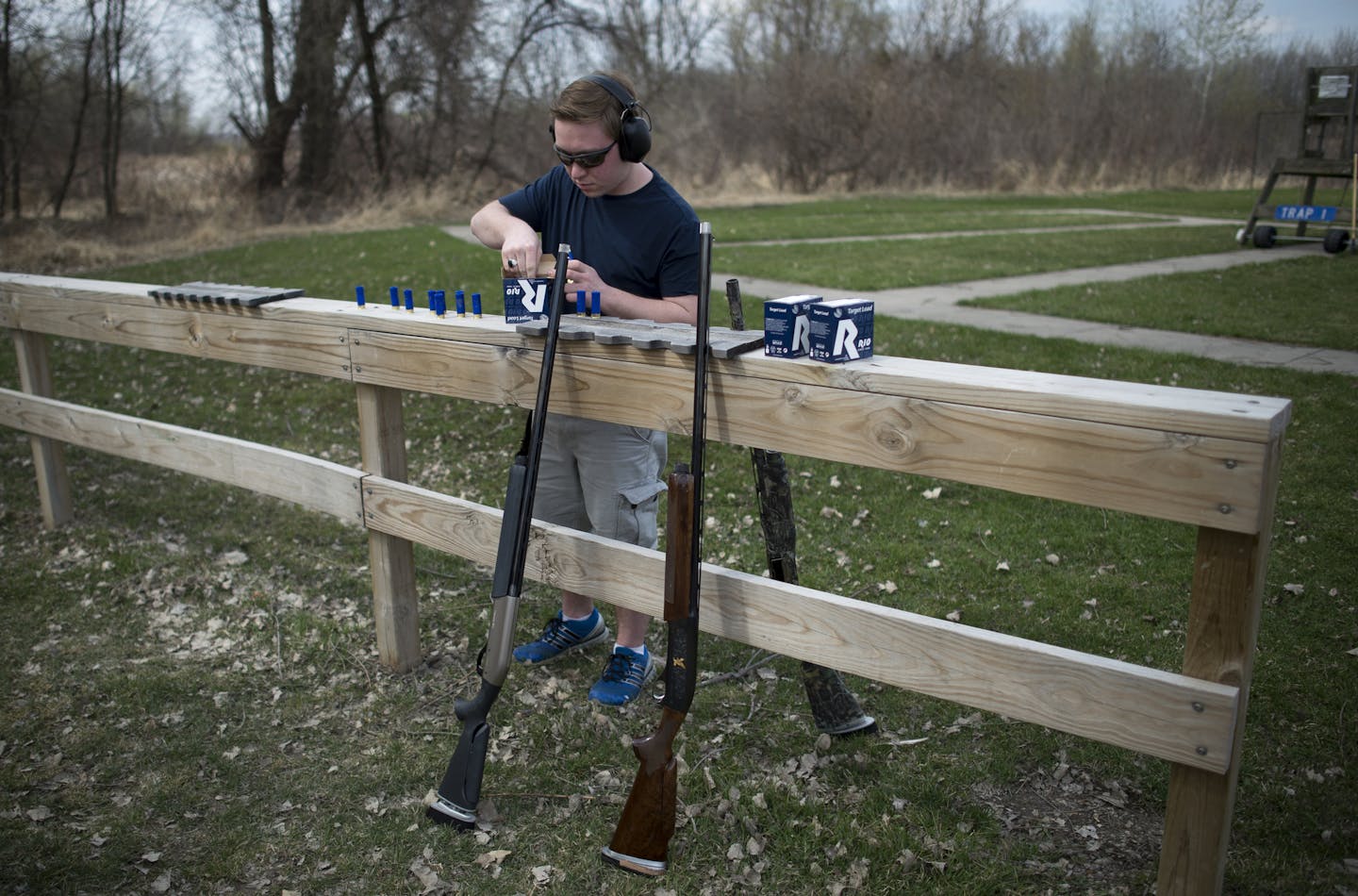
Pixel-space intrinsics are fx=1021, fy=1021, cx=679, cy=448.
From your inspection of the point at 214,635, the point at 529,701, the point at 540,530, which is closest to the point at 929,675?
the point at 540,530

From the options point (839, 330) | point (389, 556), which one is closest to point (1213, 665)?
point (839, 330)

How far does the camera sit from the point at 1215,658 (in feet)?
7.72

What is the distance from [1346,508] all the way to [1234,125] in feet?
79.9

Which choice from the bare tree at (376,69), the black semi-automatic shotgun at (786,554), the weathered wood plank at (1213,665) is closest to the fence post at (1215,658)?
the weathered wood plank at (1213,665)

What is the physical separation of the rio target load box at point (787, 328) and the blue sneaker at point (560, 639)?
1.98 meters

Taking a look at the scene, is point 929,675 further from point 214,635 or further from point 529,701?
point 214,635

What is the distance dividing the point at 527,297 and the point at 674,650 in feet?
4.02

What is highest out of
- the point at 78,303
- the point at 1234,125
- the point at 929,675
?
the point at 1234,125

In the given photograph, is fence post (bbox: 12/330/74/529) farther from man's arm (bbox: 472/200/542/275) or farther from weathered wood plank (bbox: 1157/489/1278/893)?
weathered wood plank (bbox: 1157/489/1278/893)

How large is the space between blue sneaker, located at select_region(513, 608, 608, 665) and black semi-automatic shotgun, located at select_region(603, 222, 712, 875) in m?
1.39

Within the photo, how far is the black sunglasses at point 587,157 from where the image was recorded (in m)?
3.32

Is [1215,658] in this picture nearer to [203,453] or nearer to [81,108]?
[203,453]

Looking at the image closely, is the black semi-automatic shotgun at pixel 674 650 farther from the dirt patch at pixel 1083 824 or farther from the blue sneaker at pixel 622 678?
the dirt patch at pixel 1083 824

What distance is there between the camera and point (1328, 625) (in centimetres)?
419
